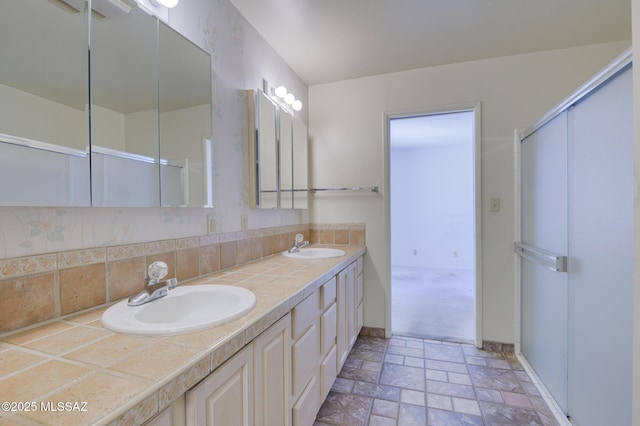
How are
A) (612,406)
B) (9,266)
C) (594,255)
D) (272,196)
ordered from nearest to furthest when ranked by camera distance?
1. (9,266)
2. (612,406)
3. (594,255)
4. (272,196)

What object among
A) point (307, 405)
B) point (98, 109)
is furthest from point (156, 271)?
point (307, 405)

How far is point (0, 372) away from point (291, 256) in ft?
4.83

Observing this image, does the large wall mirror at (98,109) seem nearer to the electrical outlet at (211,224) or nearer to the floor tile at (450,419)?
the electrical outlet at (211,224)

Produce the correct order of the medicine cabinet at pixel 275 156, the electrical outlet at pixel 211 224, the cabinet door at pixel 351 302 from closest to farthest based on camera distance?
1. the electrical outlet at pixel 211 224
2. the medicine cabinet at pixel 275 156
3. the cabinet door at pixel 351 302

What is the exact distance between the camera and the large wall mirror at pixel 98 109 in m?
0.78

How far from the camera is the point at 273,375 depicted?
3.29 feet

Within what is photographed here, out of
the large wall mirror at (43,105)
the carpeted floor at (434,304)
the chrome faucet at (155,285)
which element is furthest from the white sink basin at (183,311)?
the carpeted floor at (434,304)

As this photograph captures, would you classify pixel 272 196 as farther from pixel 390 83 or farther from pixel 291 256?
pixel 390 83

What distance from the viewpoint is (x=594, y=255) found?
127 cm

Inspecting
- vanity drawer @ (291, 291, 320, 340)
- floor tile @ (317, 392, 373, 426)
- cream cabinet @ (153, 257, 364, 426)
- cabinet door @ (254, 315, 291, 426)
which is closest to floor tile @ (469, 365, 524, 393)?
floor tile @ (317, 392, 373, 426)

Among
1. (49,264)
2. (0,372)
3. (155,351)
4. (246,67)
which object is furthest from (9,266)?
(246,67)

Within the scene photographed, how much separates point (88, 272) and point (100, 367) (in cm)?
46

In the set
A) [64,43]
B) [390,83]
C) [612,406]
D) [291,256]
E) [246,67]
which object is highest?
[390,83]

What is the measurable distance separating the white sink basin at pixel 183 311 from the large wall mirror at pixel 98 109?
0.36 m
